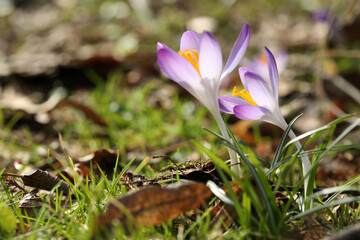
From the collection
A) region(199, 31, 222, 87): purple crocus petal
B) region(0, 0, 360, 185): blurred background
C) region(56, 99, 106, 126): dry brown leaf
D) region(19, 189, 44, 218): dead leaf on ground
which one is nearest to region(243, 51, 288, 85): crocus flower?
region(0, 0, 360, 185): blurred background

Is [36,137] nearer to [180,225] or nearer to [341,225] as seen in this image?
[180,225]

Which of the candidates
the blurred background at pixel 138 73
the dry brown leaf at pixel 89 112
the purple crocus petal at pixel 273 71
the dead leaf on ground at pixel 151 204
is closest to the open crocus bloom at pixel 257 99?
the purple crocus petal at pixel 273 71

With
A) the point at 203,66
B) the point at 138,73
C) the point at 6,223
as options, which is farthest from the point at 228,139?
the point at 138,73

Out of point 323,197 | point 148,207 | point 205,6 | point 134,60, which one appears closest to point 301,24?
point 205,6

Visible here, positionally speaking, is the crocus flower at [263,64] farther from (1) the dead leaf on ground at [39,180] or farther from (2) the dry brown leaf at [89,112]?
(1) the dead leaf on ground at [39,180]

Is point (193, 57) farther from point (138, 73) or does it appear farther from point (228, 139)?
point (138, 73)

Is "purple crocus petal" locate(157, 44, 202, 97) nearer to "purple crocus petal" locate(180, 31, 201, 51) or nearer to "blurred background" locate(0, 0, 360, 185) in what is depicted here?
"purple crocus petal" locate(180, 31, 201, 51)
